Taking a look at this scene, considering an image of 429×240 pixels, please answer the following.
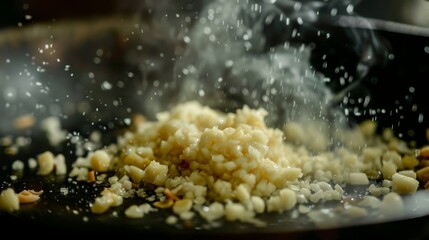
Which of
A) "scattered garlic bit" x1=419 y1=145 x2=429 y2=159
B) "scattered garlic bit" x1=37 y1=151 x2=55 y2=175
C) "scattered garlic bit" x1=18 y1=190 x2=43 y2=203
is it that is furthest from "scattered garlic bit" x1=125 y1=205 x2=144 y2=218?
"scattered garlic bit" x1=419 y1=145 x2=429 y2=159

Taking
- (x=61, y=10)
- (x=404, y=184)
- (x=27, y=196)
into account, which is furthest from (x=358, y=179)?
(x=61, y=10)

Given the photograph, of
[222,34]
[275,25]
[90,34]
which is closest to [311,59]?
[275,25]

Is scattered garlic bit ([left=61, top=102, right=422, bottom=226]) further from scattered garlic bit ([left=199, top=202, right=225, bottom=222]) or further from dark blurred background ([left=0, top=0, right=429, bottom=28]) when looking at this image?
dark blurred background ([left=0, top=0, right=429, bottom=28])

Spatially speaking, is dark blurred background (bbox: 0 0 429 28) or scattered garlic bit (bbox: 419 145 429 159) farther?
dark blurred background (bbox: 0 0 429 28)

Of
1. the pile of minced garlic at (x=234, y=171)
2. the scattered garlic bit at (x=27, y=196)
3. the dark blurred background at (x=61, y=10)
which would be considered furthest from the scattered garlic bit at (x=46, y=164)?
the dark blurred background at (x=61, y=10)

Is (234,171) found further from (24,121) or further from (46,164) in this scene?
(24,121)

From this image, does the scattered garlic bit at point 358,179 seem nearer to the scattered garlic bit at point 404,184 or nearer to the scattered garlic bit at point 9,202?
the scattered garlic bit at point 404,184

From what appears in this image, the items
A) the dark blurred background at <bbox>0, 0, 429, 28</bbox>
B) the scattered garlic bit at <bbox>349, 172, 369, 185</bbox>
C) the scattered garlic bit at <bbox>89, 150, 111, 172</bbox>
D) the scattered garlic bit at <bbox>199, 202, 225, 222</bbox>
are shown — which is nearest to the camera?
the scattered garlic bit at <bbox>199, 202, 225, 222</bbox>

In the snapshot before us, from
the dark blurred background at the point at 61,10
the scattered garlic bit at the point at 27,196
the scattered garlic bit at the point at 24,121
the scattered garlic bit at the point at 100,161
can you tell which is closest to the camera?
the scattered garlic bit at the point at 27,196
